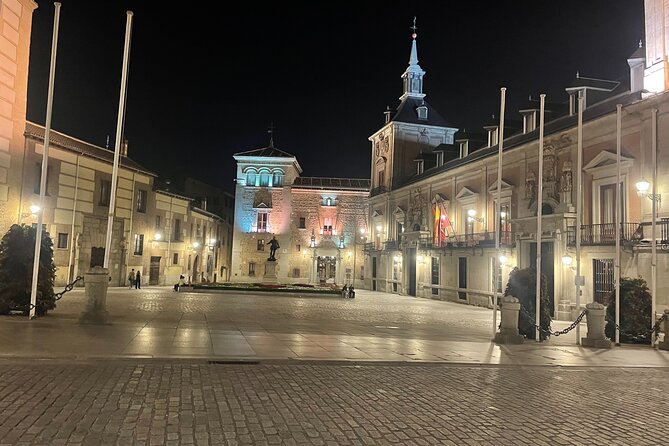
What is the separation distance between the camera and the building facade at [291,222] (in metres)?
64.0

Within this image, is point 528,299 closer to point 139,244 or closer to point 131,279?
point 131,279

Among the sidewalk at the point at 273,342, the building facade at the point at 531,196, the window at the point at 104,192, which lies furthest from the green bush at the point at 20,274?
the window at the point at 104,192

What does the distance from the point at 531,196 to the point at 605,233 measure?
6724 mm

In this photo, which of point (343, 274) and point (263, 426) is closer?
point (263, 426)

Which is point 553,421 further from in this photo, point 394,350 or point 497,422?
point 394,350

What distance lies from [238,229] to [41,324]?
5067 cm

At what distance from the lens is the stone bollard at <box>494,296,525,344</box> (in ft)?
51.1

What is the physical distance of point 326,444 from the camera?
18.8ft

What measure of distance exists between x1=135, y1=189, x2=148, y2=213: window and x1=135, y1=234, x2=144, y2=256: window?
212cm

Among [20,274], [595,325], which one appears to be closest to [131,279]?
[20,274]

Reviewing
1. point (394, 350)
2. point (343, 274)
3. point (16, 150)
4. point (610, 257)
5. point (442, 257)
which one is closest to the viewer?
point (394, 350)

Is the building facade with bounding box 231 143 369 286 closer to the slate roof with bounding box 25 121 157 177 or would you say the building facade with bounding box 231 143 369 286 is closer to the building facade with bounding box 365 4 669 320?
the building facade with bounding box 365 4 669 320

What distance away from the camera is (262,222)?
6525cm

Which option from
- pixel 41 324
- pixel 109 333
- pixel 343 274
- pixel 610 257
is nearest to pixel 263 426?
pixel 109 333
